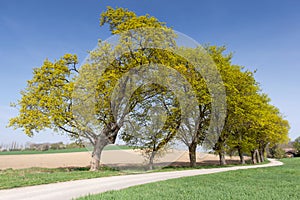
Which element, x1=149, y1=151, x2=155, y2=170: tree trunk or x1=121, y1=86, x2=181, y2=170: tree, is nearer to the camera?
x1=121, y1=86, x2=181, y2=170: tree

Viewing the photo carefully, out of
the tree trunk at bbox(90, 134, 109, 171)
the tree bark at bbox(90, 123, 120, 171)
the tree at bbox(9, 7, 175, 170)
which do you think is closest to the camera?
the tree at bbox(9, 7, 175, 170)

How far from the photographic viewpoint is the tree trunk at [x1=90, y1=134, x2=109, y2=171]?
683 inches

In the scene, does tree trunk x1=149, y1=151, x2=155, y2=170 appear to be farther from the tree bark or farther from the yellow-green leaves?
the yellow-green leaves

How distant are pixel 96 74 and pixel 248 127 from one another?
1802 cm

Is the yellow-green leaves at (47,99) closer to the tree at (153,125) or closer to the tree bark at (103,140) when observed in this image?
the tree bark at (103,140)

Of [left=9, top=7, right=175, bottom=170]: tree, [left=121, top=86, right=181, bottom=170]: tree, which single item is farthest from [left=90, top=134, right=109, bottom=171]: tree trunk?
[left=121, top=86, right=181, bottom=170]: tree

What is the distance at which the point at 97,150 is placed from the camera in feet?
57.7

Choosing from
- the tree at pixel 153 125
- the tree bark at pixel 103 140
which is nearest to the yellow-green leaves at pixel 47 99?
the tree bark at pixel 103 140

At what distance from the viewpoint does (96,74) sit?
15.8 m

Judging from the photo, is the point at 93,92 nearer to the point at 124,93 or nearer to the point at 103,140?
the point at 124,93

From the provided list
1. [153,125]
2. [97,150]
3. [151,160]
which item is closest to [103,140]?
[97,150]

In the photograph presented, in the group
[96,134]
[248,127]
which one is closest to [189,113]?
[96,134]

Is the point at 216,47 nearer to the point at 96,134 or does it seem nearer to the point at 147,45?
the point at 147,45

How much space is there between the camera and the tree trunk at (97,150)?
56.9 ft
